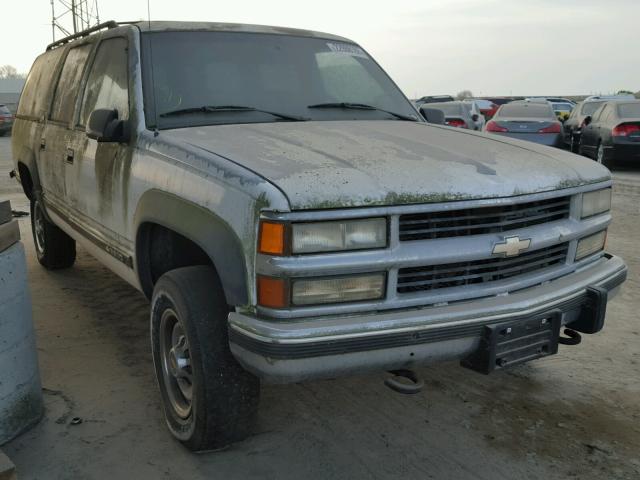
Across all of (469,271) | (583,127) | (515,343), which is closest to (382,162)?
(469,271)

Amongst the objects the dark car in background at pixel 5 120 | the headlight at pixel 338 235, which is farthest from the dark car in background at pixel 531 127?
the dark car in background at pixel 5 120

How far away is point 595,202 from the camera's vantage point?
3.12 m

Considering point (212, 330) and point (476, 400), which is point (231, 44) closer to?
point (212, 330)

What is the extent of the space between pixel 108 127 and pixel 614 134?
11449 millimetres

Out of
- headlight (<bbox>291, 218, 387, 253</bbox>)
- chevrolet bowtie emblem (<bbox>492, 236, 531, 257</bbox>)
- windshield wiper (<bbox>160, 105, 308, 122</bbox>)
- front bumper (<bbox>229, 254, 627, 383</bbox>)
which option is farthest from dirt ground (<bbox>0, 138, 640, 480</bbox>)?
windshield wiper (<bbox>160, 105, 308, 122</bbox>)

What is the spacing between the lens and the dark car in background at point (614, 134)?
12320mm

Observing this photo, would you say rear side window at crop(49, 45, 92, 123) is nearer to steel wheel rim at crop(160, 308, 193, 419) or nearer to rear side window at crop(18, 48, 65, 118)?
rear side window at crop(18, 48, 65, 118)

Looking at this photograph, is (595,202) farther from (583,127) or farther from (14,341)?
(583,127)

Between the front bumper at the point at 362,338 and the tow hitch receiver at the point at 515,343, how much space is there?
31mm

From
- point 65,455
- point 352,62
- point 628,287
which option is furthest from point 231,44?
point 628,287

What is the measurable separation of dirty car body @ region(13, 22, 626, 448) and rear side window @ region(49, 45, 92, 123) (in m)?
0.34

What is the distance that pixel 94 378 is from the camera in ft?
12.0

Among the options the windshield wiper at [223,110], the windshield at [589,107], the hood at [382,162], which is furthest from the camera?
the windshield at [589,107]

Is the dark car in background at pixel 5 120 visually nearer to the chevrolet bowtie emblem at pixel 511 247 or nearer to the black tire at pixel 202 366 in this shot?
the black tire at pixel 202 366
